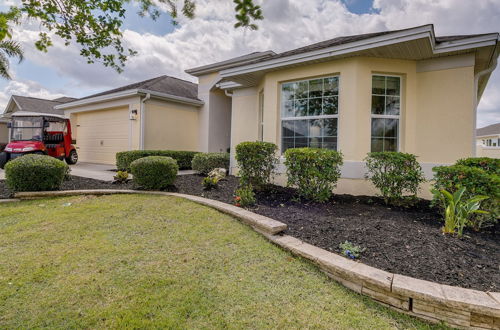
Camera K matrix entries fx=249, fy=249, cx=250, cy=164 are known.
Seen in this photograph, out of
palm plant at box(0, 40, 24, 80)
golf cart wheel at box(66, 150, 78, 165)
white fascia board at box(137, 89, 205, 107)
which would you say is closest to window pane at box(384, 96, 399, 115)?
white fascia board at box(137, 89, 205, 107)

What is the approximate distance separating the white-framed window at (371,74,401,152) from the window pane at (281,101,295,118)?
1.99 meters

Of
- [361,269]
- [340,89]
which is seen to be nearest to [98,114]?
[340,89]

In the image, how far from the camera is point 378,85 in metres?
5.95

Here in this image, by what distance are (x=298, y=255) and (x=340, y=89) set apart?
4522 millimetres

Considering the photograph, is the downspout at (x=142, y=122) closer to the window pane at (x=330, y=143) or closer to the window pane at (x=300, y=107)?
the window pane at (x=300, y=107)

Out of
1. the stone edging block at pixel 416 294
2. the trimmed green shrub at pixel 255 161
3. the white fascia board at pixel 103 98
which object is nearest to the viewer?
the stone edging block at pixel 416 294

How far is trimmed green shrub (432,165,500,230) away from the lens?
3387mm

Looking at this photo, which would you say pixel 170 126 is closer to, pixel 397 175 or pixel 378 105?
pixel 378 105

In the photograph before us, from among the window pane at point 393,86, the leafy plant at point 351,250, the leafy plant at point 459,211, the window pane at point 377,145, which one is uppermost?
the window pane at point 393,86

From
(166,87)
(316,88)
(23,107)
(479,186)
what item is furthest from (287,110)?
(23,107)

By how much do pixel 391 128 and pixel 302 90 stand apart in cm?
238

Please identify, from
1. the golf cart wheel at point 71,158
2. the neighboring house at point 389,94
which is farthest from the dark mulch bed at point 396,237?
the golf cart wheel at point 71,158

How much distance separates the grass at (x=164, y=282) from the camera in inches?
75.1

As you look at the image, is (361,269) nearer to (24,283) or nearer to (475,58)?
(24,283)
